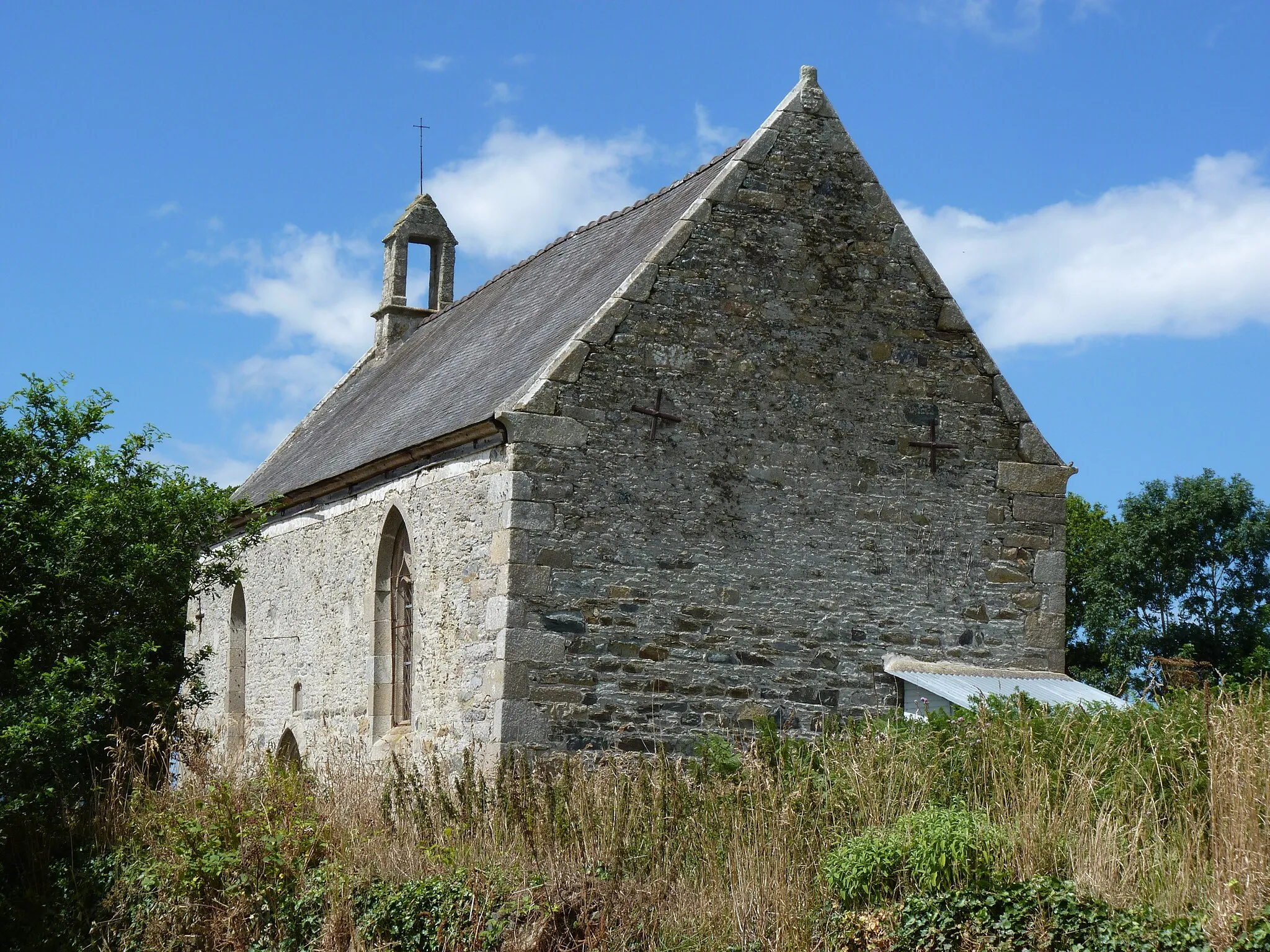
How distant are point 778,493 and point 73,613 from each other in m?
5.61

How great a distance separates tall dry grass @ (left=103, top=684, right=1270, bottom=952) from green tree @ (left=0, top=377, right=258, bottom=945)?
29.0 inches

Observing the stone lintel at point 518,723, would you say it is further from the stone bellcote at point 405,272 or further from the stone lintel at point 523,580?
the stone bellcote at point 405,272

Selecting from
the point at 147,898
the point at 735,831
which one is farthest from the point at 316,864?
the point at 735,831

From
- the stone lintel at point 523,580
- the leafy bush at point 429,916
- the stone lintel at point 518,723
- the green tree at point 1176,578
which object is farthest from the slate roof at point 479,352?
the green tree at point 1176,578

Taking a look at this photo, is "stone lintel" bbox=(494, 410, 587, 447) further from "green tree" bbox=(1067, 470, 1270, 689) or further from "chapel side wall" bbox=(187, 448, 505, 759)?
"green tree" bbox=(1067, 470, 1270, 689)

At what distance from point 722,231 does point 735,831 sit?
19.4ft

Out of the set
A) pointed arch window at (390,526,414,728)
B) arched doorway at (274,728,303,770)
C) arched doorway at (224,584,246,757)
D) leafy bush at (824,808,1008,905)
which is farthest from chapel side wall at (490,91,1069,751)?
arched doorway at (224,584,246,757)

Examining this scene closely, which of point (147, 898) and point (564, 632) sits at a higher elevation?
point (564, 632)

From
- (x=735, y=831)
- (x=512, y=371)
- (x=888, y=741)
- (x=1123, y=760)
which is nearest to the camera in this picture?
(x=1123, y=760)

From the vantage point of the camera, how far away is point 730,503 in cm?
1245

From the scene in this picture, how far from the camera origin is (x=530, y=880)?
8.27 metres

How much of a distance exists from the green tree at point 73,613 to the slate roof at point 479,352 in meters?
2.53

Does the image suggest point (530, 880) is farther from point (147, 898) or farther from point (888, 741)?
point (147, 898)

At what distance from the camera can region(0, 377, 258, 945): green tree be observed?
34.2 ft
